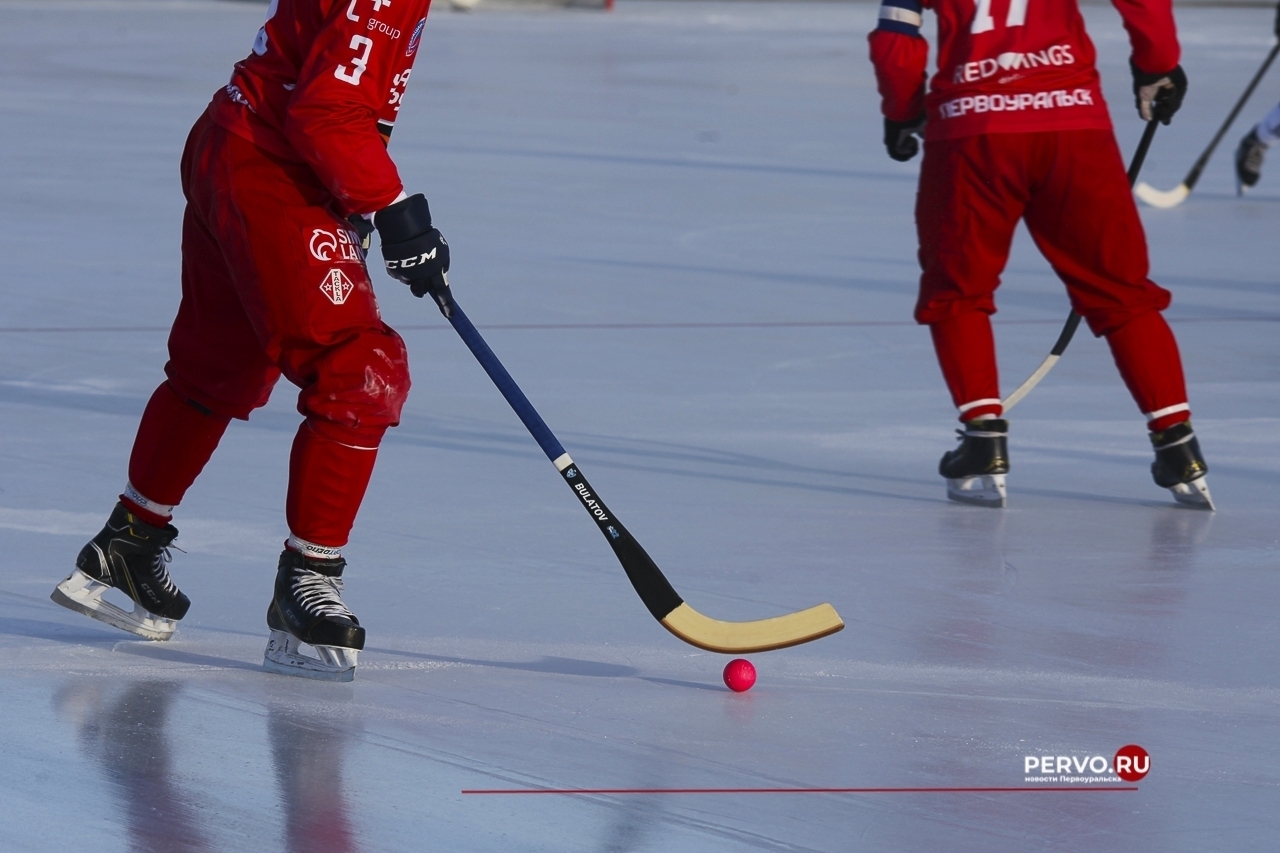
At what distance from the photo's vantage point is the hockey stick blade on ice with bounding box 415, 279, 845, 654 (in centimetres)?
310

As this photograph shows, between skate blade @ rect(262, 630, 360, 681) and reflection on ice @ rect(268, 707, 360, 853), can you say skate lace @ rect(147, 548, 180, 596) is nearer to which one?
skate blade @ rect(262, 630, 360, 681)

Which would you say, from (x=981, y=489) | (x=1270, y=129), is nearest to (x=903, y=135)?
(x=981, y=489)

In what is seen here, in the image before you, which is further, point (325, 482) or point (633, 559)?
point (633, 559)

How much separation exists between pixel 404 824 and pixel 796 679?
2.85 ft

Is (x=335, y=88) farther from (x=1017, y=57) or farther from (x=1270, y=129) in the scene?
(x=1270, y=129)

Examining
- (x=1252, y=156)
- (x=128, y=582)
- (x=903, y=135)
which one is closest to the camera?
(x=128, y=582)

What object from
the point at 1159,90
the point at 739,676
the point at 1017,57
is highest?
the point at 1017,57

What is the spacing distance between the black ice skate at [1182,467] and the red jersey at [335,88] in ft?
6.88

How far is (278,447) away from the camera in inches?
181

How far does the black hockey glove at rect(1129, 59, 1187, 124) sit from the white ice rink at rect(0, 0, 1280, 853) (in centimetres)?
88

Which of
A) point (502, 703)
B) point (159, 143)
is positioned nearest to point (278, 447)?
point (502, 703)

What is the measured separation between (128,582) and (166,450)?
23cm

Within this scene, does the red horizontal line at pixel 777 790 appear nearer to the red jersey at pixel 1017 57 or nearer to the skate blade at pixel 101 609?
the skate blade at pixel 101 609

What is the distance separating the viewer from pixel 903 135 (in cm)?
455
